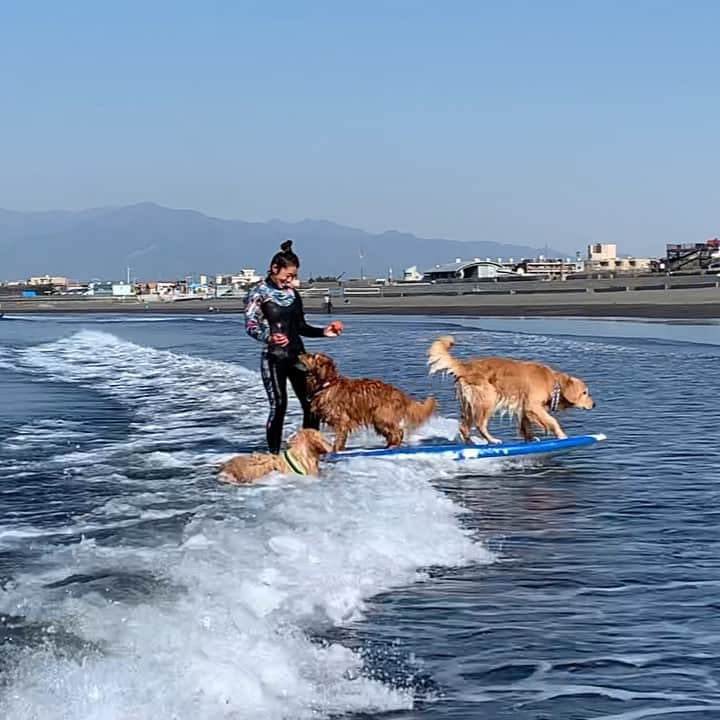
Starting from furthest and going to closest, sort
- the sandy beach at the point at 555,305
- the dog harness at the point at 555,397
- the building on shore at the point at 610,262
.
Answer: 1. the building on shore at the point at 610,262
2. the sandy beach at the point at 555,305
3. the dog harness at the point at 555,397

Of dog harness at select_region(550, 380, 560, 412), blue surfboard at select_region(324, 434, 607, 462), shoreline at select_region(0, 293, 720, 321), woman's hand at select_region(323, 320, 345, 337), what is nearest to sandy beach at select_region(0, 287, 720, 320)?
shoreline at select_region(0, 293, 720, 321)

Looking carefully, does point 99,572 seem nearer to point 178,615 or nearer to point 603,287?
point 178,615

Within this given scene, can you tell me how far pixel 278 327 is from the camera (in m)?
9.80

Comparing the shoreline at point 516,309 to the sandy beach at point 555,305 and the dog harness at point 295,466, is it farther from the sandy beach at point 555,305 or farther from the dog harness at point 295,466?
the dog harness at point 295,466

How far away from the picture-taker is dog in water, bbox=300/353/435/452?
10125 mm

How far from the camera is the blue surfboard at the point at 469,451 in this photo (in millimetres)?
9914

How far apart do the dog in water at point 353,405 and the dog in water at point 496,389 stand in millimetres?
577

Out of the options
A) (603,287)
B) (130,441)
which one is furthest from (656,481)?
(603,287)

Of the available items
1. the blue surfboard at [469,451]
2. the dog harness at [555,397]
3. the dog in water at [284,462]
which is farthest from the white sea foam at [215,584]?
the dog harness at [555,397]

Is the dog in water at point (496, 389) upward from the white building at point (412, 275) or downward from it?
downward

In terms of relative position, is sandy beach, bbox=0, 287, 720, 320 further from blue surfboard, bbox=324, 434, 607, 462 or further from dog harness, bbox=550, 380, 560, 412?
blue surfboard, bbox=324, 434, 607, 462

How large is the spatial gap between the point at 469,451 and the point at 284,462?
6.38 ft

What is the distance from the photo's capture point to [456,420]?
1268 cm

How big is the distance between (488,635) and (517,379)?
19.1 ft
